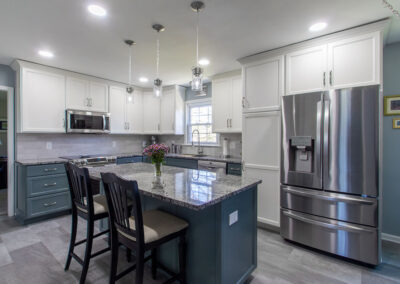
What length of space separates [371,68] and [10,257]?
4.43 metres

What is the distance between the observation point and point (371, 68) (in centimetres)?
222

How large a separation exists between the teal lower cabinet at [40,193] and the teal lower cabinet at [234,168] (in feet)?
8.89

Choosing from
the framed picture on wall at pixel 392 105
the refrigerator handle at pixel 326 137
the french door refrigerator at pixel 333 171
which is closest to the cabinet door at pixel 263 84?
the french door refrigerator at pixel 333 171

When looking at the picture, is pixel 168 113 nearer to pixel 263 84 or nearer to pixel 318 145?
pixel 263 84

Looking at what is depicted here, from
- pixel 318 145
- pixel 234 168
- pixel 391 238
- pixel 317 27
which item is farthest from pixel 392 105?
pixel 234 168

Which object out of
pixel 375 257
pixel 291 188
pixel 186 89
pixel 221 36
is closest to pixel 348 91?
pixel 291 188

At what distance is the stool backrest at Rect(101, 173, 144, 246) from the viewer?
4.37 feet

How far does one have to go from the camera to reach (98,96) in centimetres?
424

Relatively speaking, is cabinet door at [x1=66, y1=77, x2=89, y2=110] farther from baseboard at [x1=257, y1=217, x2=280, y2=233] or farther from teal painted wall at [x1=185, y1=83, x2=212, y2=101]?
baseboard at [x1=257, y1=217, x2=280, y2=233]

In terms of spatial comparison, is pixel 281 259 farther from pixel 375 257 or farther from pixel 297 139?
pixel 297 139

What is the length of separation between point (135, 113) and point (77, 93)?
131 cm

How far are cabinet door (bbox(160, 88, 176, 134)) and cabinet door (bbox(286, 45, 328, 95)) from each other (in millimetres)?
2692

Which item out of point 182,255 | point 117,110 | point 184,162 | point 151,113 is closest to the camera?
point 182,255

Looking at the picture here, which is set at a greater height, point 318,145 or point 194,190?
point 318,145
